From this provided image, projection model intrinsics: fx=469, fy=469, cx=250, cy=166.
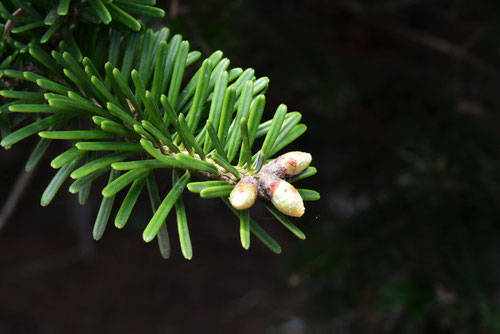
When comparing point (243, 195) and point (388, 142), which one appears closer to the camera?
point (243, 195)

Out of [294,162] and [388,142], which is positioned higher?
[294,162]

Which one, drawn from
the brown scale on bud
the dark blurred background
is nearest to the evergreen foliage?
the brown scale on bud

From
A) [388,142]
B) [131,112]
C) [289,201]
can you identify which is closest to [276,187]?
[289,201]

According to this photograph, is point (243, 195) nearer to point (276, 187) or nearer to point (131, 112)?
point (276, 187)

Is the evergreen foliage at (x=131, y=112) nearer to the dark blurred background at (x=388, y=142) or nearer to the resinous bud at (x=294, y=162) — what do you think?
the resinous bud at (x=294, y=162)

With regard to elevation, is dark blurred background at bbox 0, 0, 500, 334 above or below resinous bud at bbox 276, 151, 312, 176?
below

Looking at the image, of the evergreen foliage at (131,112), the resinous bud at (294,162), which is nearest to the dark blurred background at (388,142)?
the evergreen foliage at (131,112)

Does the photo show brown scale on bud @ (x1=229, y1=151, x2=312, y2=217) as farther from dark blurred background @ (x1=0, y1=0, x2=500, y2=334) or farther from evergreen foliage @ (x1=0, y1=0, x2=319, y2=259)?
dark blurred background @ (x1=0, y1=0, x2=500, y2=334)

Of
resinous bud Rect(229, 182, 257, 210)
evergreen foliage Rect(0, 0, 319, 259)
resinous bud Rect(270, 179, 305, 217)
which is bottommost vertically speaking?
evergreen foliage Rect(0, 0, 319, 259)
